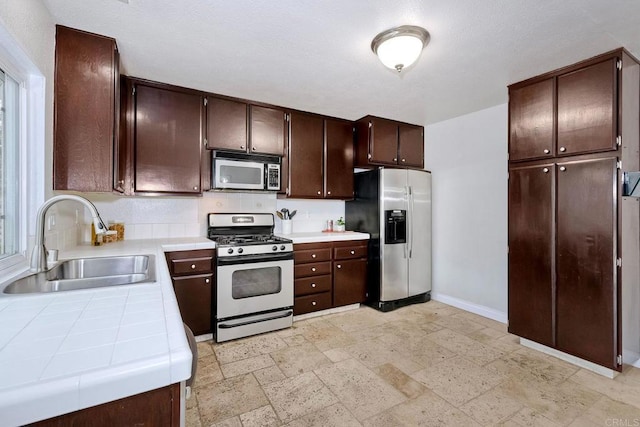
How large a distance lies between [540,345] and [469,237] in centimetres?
134

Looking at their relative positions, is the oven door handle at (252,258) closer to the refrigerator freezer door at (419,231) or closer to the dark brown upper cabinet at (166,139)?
the dark brown upper cabinet at (166,139)

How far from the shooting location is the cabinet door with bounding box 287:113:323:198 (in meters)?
3.46

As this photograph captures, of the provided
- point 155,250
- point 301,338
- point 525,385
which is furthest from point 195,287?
point 525,385

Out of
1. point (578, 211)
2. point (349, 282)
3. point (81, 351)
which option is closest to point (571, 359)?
point (578, 211)

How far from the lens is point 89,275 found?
6.23 feet

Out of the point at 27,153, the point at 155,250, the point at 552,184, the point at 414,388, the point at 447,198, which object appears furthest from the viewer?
the point at 447,198

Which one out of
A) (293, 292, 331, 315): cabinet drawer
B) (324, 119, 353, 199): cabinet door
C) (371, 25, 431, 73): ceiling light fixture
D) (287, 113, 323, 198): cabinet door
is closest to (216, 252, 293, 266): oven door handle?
(293, 292, 331, 315): cabinet drawer

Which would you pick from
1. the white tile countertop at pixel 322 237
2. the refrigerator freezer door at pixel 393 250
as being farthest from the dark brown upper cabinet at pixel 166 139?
the refrigerator freezer door at pixel 393 250

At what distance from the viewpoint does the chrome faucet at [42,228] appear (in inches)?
55.7

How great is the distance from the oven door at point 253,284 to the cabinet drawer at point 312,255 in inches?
6.4

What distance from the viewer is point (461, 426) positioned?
1.73 metres

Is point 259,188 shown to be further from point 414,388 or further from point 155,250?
point 414,388

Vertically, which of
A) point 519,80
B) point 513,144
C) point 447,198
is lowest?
point 447,198

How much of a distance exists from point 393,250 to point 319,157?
142 cm
